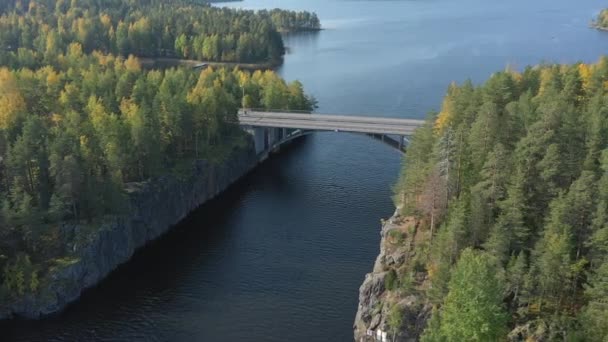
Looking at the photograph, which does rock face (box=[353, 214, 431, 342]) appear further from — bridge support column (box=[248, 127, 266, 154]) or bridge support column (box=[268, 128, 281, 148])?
bridge support column (box=[268, 128, 281, 148])

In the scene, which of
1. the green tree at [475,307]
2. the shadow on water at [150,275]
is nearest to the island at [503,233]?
the green tree at [475,307]

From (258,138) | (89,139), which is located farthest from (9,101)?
(258,138)

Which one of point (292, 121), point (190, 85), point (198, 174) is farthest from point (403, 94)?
point (198, 174)

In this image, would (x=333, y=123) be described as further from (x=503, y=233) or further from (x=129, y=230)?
(x=503, y=233)

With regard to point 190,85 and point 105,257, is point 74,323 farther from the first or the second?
point 190,85

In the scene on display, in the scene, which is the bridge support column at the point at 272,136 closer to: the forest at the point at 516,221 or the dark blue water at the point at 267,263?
the dark blue water at the point at 267,263
